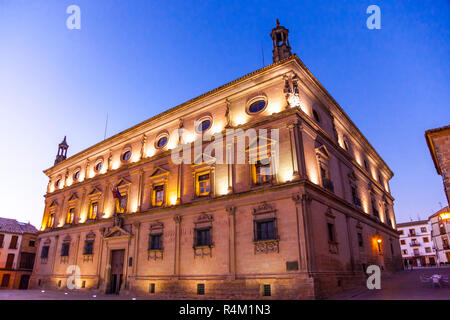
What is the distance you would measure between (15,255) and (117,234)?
29.0 metres

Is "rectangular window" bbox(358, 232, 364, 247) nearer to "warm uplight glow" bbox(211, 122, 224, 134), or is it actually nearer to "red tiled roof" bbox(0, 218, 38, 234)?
"warm uplight glow" bbox(211, 122, 224, 134)

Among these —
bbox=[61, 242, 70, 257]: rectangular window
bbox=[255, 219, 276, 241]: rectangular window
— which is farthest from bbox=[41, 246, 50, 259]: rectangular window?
bbox=[255, 219, 276, 241]: rectangular window

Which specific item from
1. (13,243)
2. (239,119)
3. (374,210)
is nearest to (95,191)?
(239,119)

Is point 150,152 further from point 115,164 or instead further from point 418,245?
point 418,245

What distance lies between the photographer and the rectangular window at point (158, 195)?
84.6ft

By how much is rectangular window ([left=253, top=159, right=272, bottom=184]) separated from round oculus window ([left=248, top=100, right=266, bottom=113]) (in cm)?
426

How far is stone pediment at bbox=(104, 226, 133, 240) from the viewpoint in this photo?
2648 cm

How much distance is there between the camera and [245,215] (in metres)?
19.8

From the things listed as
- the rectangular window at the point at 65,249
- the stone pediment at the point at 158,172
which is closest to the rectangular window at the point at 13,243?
the rectangular window at the point at 65,249

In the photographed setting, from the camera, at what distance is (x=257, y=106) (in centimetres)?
2242
